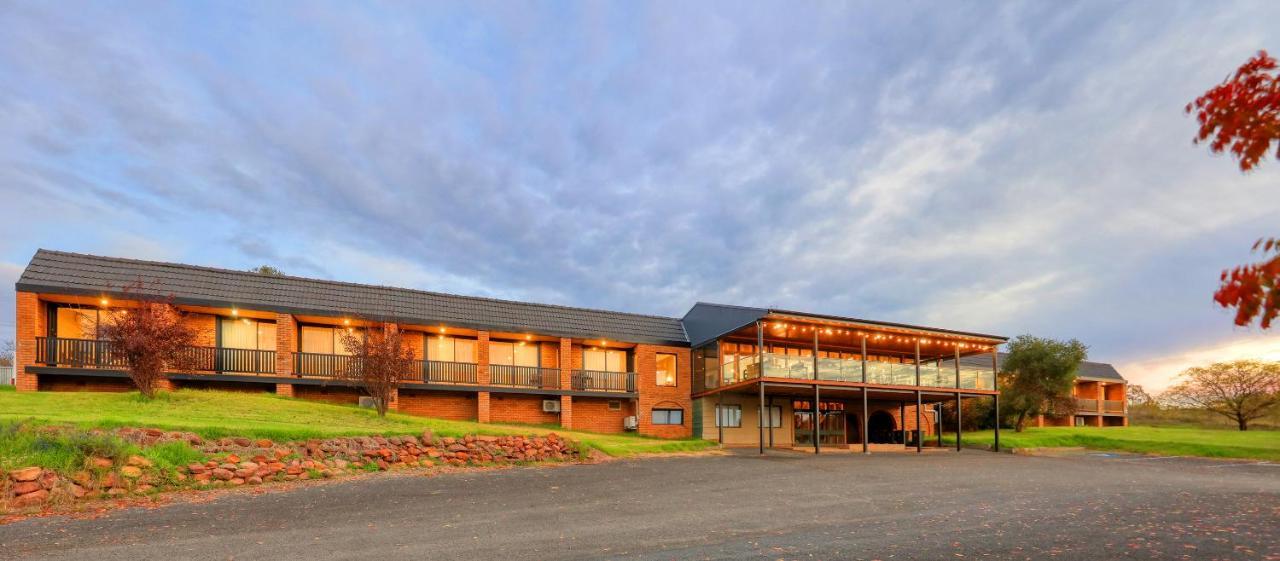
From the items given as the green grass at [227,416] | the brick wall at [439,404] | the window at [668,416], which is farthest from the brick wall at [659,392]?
the brick wall at [439,404]

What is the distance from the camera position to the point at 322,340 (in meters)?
26.3

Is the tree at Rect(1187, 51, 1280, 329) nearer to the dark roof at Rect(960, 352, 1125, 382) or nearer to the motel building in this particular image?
the motel building

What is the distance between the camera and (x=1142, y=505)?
1170 cm

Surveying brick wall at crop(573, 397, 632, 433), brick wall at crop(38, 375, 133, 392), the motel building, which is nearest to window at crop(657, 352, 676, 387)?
the motel building

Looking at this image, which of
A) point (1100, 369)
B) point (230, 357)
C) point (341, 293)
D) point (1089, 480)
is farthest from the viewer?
point (1100, 369)

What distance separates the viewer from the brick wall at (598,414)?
29.3 m

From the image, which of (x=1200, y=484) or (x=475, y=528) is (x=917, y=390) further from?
(x=475, y=528)

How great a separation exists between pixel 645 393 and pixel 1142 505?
65.6 ft

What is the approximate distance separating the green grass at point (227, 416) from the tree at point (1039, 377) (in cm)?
2336

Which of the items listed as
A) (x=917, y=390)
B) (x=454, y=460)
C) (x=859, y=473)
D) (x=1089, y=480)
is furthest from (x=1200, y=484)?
(x=454, y=460)

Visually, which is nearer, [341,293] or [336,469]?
[336,469]

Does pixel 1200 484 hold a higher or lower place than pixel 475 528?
lower

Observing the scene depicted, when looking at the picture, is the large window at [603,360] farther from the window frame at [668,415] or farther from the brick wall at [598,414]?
the window frame at [668,415]

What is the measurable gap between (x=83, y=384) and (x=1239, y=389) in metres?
64.9
